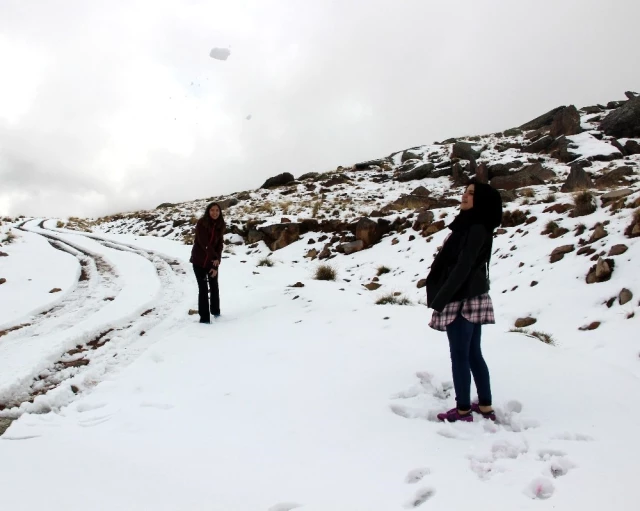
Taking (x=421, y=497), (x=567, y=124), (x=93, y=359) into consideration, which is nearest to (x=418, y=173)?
(x=567, y=124)

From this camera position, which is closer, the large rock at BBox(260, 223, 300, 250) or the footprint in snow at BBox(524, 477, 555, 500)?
the footprint in snow at BBox(524, 477, 555, 500)

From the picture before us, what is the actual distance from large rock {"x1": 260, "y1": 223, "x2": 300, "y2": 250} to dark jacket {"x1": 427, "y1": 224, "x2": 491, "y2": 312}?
481 inches

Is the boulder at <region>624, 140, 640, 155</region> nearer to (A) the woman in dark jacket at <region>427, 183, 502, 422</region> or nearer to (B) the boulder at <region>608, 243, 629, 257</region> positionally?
(B) the boulder at <region>608, 243, 629, 257</region>

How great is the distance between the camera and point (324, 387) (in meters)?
3.94

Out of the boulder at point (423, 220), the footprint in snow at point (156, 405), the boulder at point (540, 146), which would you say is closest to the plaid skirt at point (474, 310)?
the footprint in snow at point (156, 405)

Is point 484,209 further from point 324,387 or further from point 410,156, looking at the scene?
point 410,156

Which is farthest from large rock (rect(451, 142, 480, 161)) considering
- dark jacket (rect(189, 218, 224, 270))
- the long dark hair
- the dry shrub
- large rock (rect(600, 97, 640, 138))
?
dark jacket (rect(189, 218, 224, 270))

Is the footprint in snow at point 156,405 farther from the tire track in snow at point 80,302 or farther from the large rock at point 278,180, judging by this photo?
the large rock at point 278,180

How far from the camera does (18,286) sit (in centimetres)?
852

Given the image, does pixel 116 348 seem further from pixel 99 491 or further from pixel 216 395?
pixel 99 491

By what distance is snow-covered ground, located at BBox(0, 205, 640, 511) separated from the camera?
94.4 inches

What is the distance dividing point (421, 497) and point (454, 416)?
3.17 feet

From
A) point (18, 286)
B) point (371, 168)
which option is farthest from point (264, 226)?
point (371, 168)

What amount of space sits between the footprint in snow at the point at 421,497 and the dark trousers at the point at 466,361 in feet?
2.95
